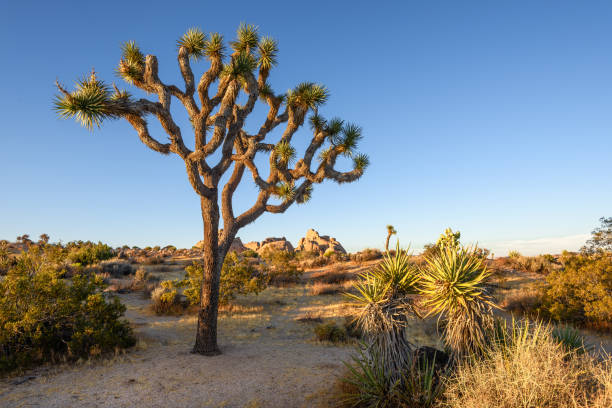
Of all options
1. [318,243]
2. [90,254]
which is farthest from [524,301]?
[318,243]

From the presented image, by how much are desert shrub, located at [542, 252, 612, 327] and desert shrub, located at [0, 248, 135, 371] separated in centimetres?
1394

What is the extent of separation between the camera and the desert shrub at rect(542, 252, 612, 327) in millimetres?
11141

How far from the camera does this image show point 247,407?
5.87 meters

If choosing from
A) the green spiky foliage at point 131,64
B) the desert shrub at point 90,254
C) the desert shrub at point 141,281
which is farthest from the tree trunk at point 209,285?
the desert shrub at point 90,254

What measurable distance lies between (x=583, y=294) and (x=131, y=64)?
52.7ft

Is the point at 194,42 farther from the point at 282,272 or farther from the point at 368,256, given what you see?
the point at 368,256

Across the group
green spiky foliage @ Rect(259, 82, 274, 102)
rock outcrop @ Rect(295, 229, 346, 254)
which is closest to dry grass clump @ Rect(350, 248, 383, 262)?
rock outcrop @ Rect(295, 229, 346, 254)

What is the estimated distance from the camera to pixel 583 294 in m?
11.6

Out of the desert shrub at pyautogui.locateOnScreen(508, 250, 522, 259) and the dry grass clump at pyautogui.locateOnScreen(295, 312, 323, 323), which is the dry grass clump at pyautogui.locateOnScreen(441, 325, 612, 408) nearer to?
the dry grass clump at pyautogui.locateOnScreen(295, 312, 323, 323)

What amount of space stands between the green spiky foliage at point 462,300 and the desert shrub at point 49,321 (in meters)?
8.01

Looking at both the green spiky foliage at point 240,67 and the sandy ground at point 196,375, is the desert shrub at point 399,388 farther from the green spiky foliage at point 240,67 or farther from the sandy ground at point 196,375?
the green spiky foliage at point 240,67

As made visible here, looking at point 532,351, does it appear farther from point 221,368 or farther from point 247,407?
point 221,368

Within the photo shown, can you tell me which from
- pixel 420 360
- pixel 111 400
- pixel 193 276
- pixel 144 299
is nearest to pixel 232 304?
pixel 193 276

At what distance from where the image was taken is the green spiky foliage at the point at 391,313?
17.7 ft
